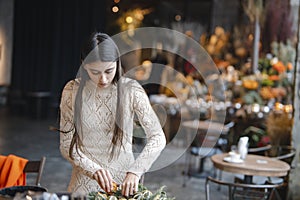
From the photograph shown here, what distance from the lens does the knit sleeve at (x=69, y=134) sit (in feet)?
6.10

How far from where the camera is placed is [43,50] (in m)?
13.7

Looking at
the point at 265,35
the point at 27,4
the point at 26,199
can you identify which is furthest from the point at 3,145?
the point at 26,199

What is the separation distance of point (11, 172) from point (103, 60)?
1.31m

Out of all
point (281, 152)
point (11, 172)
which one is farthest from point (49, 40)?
point (11, 172)

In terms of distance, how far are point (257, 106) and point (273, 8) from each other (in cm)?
237

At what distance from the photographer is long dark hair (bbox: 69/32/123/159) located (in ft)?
6.04

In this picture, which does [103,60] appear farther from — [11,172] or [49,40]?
[49,40]

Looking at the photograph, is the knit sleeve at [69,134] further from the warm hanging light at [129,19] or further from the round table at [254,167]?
the warm hanging light at [129,19]

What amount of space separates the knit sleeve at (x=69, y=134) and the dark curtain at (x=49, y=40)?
11.5 meters

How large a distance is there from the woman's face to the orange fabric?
118 centimetres

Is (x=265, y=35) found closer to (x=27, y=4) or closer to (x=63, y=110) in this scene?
(x=27, y=4)

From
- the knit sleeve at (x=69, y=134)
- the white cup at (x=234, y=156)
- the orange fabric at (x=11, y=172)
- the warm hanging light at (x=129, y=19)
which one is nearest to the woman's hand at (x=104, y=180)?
the knit sleeve at (x=69, y=134)

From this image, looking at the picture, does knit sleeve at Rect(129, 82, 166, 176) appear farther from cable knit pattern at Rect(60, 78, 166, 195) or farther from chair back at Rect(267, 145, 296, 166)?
chair back at Rect(267, 145, 296, 166)

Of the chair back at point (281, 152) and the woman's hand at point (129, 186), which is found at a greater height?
the woman's hand at point (129, 186)
